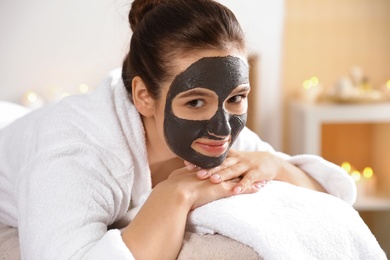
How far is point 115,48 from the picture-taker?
2.99 metres

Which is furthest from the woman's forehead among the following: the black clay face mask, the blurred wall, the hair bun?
the blurred wall

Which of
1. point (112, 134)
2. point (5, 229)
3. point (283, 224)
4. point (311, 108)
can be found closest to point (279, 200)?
point (283, 224)

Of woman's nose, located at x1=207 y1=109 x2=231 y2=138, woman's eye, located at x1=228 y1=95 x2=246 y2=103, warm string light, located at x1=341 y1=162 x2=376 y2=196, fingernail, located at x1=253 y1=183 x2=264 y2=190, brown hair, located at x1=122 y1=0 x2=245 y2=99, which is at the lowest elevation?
warm string light, located at x1=341 y1=162 x2=376 y2=196

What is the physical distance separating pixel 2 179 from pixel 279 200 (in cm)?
73

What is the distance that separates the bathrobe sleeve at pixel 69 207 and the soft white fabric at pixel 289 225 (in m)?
0.18

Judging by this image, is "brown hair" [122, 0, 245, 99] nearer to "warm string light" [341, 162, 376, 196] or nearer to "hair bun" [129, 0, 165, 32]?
"hair bun" [129, 0, 165, 32]

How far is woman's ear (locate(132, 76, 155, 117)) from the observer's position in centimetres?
136

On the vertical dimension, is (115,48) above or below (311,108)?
above

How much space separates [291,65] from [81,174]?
7.30ft

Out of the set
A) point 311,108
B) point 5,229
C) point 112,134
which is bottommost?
point 311,108

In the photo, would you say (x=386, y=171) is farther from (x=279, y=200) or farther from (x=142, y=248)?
(x=142, y=248)

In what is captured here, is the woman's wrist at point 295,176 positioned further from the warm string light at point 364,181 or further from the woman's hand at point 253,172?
the warm string light at point 364,181

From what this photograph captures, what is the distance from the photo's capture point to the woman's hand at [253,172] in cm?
125

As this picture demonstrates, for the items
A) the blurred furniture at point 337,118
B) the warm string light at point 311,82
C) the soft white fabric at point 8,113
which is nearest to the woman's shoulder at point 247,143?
the soft white fabric at point 8,113
